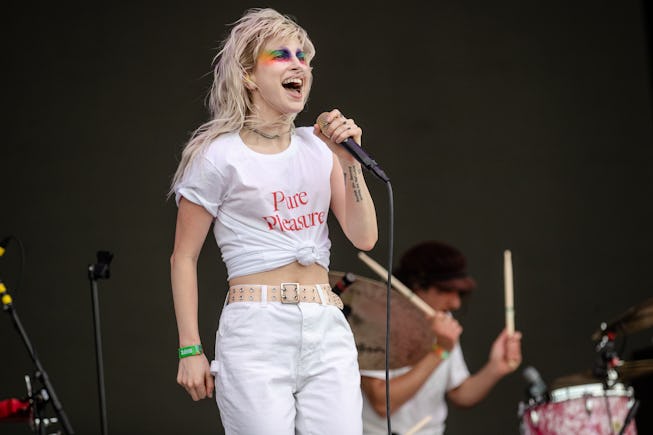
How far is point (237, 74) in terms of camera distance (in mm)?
2383

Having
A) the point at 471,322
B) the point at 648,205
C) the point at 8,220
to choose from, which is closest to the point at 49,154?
the point at 8,220

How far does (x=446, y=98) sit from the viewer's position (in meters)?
5.18

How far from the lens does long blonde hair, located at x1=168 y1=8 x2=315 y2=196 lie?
7.77 ft

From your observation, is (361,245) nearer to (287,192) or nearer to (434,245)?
(287,192)

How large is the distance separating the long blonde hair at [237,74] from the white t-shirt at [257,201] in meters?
0.04

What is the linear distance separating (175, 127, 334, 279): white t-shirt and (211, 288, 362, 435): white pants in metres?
0.12

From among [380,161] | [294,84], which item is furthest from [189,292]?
[380,161]

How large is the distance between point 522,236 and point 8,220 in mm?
2494

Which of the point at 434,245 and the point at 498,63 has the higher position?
the point at 498,63

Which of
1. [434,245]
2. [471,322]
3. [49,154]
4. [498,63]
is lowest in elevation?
[471,322]

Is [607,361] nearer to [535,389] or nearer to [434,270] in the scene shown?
[535,389]

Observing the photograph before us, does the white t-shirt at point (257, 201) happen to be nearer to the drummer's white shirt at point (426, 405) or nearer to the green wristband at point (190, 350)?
the green wristband at point (190, 350)

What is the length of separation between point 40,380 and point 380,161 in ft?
8.54

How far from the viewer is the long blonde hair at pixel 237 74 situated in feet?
7.77
